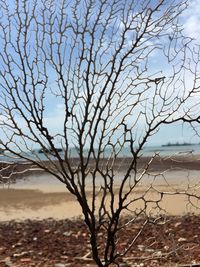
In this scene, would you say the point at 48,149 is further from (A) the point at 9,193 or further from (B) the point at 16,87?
(A) the point at 9,193

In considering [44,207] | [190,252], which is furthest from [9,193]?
A: [190,252]

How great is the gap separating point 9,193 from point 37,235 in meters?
10.9

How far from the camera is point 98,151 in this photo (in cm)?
427

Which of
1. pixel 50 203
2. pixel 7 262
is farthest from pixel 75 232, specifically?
pixel 50 203

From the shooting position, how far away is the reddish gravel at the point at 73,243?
712 cm

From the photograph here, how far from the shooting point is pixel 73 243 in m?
9.81

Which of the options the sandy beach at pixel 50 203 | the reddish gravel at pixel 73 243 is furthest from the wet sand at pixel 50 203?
the reddish gravel at pixel 73 243

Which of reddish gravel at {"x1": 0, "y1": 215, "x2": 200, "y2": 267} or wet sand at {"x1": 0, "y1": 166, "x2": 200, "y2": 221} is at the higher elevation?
wet sand at {"x1": 0, "y1": 166, "x2": 200, "y2": 221}

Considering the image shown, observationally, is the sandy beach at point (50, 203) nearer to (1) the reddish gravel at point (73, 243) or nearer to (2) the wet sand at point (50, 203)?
(2) the wet sand at point (50, 203)

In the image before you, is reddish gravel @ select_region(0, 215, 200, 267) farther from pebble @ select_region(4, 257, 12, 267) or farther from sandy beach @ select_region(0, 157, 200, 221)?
sandy beach @ select_region(0, 157, 200, 221)

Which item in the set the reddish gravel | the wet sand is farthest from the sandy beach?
the reddish gravel

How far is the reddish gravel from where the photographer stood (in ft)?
23.3

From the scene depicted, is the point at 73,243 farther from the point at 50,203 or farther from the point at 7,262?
the point at 50,203

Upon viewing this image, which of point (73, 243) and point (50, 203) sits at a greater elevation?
point (50, 203)
